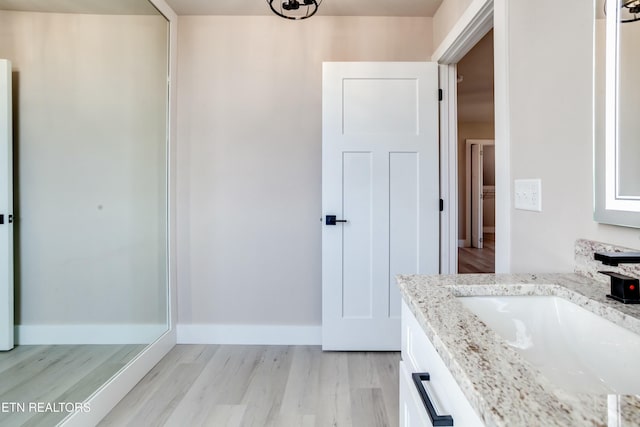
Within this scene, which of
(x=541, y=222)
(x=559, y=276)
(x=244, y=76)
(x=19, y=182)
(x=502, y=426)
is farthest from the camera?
(x=244, y=76)

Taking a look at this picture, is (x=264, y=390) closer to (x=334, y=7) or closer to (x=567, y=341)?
(x=567, y=341)

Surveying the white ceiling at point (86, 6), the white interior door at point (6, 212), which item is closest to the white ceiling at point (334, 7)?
the white ceiling at point (86, 6)

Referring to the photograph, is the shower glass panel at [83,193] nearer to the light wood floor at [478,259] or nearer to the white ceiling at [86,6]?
the white ceiling at [86,6]

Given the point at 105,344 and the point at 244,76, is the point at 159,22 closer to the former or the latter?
the point at 244,76

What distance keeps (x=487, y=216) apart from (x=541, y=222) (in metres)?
6.38

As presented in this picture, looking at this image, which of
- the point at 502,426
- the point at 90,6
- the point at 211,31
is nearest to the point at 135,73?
the point at 90,6

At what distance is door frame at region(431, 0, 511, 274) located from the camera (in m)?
1.40

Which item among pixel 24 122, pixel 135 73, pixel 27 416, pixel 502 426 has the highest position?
pixel 135 73

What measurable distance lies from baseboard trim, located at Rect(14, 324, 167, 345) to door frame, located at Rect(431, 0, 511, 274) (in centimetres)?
218

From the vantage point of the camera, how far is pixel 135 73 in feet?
6.98

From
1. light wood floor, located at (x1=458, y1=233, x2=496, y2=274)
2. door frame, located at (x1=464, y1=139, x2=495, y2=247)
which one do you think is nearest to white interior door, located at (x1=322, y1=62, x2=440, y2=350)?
light wood floor, located at (x1=458, y1=233, x2=496, y2=274)

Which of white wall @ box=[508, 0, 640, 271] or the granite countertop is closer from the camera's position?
the granite countertop

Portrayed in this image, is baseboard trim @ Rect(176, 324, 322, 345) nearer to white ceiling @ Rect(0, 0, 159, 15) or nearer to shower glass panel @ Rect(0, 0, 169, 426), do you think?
shower glass panel @ Rect(0, 0, 169, 426)

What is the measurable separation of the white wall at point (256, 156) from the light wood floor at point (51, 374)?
0.67 meters
